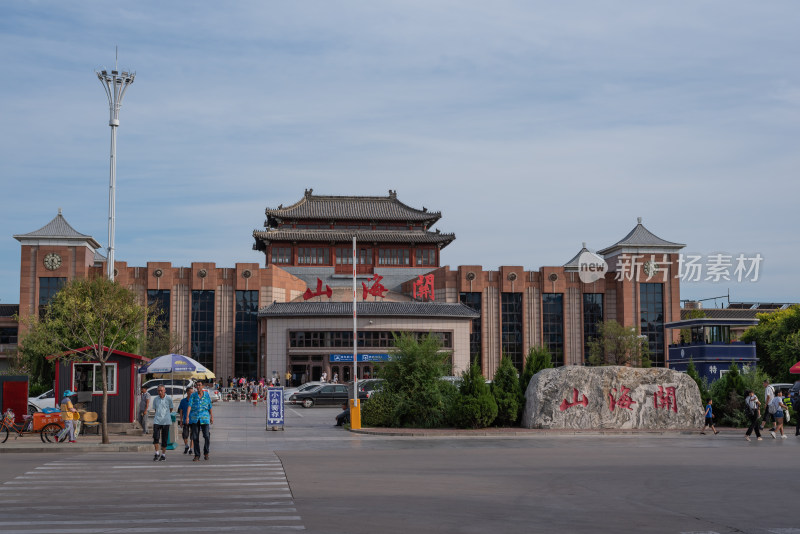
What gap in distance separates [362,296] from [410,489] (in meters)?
55.5

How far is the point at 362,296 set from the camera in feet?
225

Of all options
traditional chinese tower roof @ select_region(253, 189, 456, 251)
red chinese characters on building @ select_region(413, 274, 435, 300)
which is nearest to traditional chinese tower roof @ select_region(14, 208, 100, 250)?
traditional chinese tower roof @ select_region(253, 189, 456, 251)

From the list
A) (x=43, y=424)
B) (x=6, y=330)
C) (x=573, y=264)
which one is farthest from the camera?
(x=573, y=264)

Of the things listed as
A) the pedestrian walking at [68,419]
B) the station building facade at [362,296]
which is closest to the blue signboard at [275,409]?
the pedestrian walking at [68,419]

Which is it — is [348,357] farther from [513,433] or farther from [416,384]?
[513,433]

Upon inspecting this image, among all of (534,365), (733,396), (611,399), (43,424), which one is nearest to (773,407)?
(733,396)

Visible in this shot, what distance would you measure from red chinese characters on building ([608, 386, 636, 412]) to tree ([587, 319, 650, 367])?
37.9 m

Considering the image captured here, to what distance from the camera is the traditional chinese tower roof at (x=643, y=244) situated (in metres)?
73.8

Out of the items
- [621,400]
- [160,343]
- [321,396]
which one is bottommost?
[321,396]

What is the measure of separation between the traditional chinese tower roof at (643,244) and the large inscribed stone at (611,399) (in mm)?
46726

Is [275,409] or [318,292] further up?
[318,292]

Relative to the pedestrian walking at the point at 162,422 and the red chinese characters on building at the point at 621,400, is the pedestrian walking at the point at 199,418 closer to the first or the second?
the pedestrian walking at the point at 162,422

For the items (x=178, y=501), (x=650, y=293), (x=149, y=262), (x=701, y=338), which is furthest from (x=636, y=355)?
(x=178, y=501)

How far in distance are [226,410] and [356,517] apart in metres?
32.6
